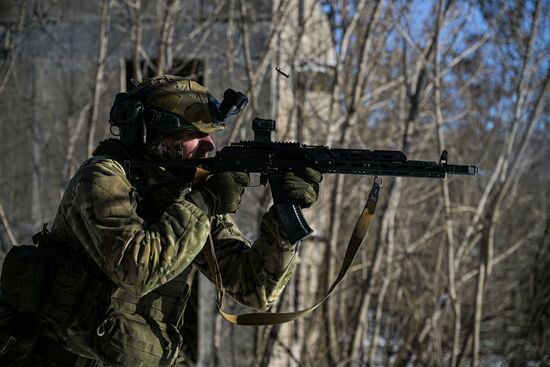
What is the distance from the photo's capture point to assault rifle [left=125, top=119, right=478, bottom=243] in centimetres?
260

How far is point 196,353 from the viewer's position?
6875 mm

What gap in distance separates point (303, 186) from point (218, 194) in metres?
0.31

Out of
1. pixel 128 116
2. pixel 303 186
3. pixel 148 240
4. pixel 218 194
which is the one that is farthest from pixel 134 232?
pixel 303 186

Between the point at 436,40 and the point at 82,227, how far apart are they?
154 inches

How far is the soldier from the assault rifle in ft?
0.15

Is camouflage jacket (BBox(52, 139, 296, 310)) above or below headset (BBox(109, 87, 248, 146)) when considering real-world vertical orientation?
below

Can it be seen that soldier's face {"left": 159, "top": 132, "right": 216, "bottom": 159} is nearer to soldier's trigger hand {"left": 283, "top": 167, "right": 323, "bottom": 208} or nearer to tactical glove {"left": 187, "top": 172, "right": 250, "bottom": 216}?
tactical glove {"left": 187, "top": 172, "right": 250, "bottom": 216}

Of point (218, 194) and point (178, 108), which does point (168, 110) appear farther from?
point (218, 194)

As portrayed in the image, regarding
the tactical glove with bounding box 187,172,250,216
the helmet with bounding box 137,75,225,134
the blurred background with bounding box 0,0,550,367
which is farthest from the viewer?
the blurred background with bounding box 0,0,550,367

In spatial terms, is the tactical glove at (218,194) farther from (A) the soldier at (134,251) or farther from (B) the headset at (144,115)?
(B) the headset at (144,115)

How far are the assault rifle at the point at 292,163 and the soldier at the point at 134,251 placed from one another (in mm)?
45

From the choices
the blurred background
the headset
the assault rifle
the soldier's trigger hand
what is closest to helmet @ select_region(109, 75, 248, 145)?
the headset

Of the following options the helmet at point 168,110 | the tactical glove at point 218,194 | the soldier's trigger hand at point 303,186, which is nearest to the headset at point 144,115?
the helmet at point 168,110

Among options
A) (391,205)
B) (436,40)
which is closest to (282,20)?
(436,40)
